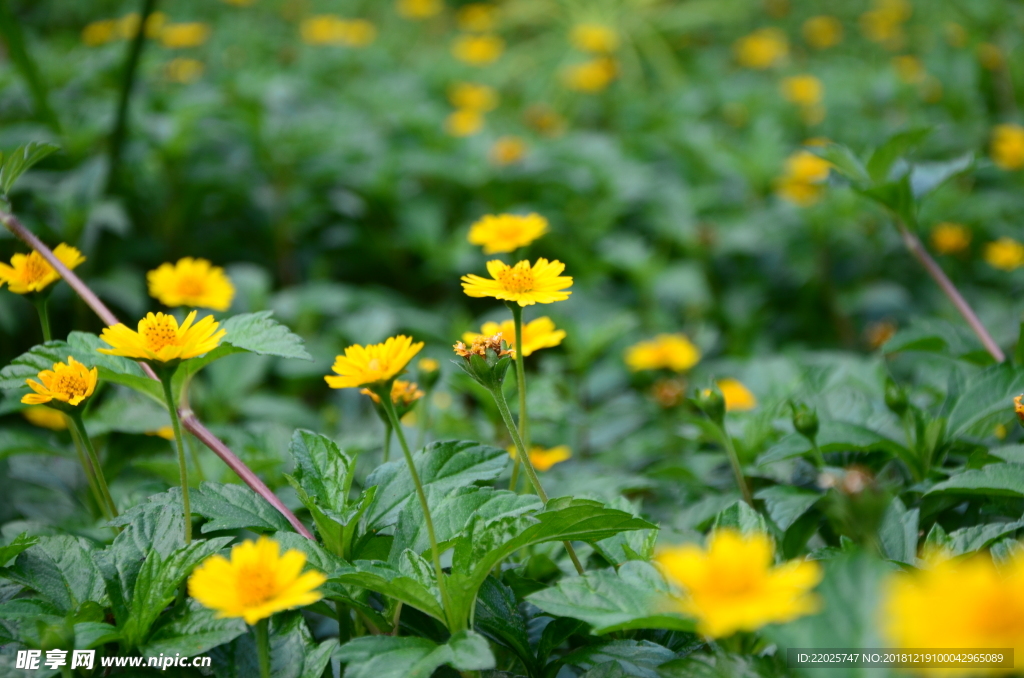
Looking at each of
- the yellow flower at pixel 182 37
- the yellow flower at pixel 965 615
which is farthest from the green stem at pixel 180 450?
the yellow flower at pixel 182 37

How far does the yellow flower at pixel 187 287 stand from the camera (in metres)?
1.15

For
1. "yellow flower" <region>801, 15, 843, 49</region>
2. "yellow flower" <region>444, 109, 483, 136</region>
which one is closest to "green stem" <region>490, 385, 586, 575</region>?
"yellow flower" <region>444, 109, 483, 136</region>

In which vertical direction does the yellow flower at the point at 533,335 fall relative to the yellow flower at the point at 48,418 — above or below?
above

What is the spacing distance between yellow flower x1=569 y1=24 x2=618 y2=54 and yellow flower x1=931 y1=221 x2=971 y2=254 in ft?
6.68

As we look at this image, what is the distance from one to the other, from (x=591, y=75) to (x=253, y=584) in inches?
124

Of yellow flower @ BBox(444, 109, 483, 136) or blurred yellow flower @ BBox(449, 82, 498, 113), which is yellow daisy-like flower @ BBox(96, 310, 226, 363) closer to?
yellow flower @ BBox(444, 109, 483, 136)

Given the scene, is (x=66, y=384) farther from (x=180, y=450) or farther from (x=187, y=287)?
(x=187, y=287)

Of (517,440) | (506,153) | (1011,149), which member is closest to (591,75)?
(506,153)

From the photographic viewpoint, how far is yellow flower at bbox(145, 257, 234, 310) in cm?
115

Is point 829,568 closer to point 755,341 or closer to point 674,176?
point 755,341

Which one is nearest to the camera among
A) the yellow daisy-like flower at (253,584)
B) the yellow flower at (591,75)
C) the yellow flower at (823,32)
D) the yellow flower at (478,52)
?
the yellow daisy-like flower at (253,584)

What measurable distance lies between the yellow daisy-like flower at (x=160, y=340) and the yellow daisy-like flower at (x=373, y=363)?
0.17 metres

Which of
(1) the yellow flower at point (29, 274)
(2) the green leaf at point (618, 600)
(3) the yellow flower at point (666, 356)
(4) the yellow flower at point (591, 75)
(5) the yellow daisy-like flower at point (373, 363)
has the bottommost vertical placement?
(3) the yellow flower at point (666, 356)

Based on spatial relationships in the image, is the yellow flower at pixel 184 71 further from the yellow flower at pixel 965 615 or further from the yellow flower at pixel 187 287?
the yellow flower at pixel 965 615
